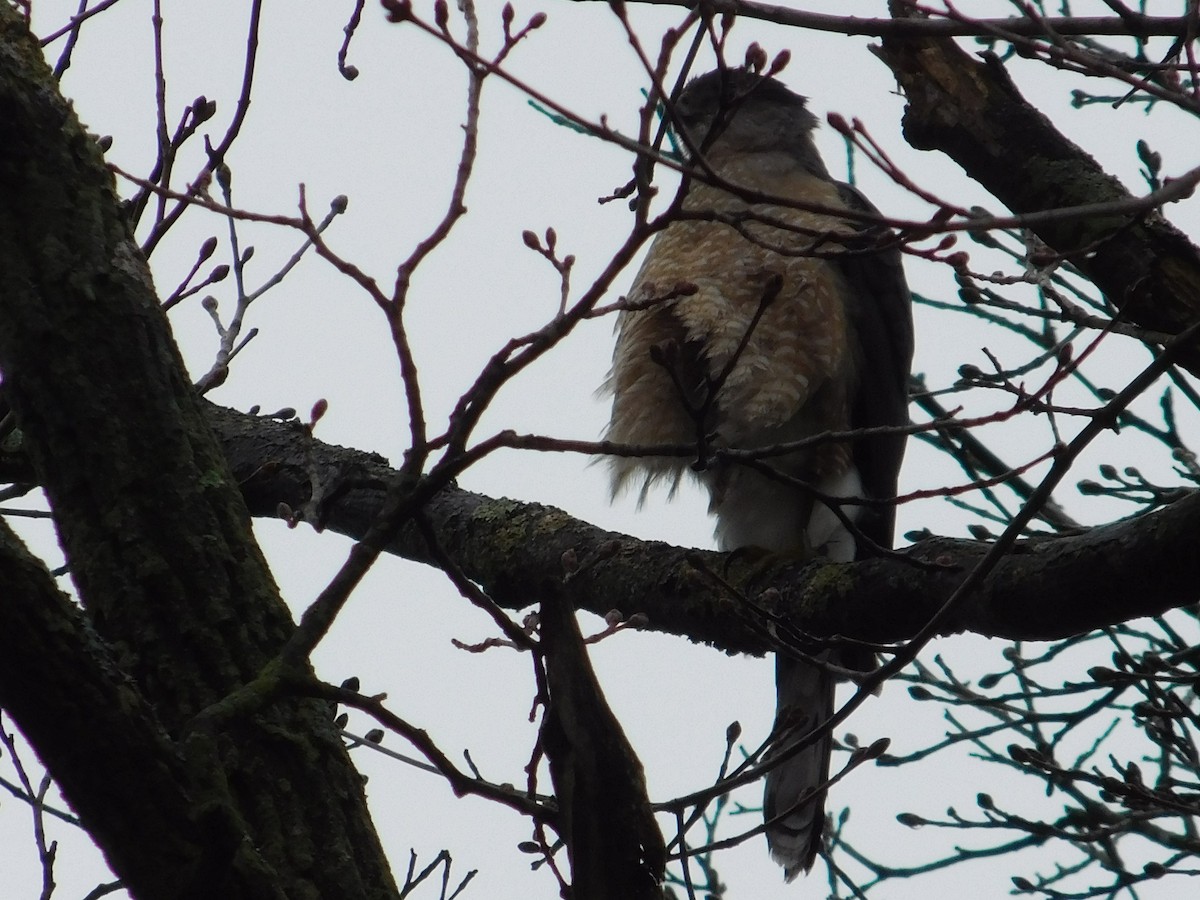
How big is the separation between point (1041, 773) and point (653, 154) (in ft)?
8.83

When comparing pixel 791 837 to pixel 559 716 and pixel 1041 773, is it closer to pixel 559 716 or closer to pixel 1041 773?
pixel 1041 773

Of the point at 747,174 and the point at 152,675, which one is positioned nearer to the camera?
the point at 152,675

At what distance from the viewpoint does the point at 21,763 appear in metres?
2.52

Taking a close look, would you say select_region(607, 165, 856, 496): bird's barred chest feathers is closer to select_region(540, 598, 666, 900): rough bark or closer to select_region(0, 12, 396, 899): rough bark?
select_region(0, 12, 396, 899): rough bark

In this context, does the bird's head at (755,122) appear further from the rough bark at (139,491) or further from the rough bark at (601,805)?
the rough bark at (601,805)

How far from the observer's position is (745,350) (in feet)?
13.2

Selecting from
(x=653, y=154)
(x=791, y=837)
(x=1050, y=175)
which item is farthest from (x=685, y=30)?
(x=791, y=837)

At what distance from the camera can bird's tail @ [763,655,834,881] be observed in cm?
373

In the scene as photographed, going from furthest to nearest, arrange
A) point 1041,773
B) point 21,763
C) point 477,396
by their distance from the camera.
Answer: point 1041,773 → point 21,763 → point 477,396

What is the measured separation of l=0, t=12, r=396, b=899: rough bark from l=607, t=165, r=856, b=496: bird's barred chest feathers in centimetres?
208

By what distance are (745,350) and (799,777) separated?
4.14 ft

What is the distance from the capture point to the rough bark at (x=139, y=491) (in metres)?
1.77

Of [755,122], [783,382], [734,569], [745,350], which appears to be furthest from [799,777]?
[755,122]

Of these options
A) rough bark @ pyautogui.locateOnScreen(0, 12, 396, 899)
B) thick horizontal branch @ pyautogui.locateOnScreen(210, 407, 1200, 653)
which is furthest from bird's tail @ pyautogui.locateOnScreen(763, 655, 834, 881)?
rough bark @ pyautogui.locateOnScreen(0, 12, 396, 899)
